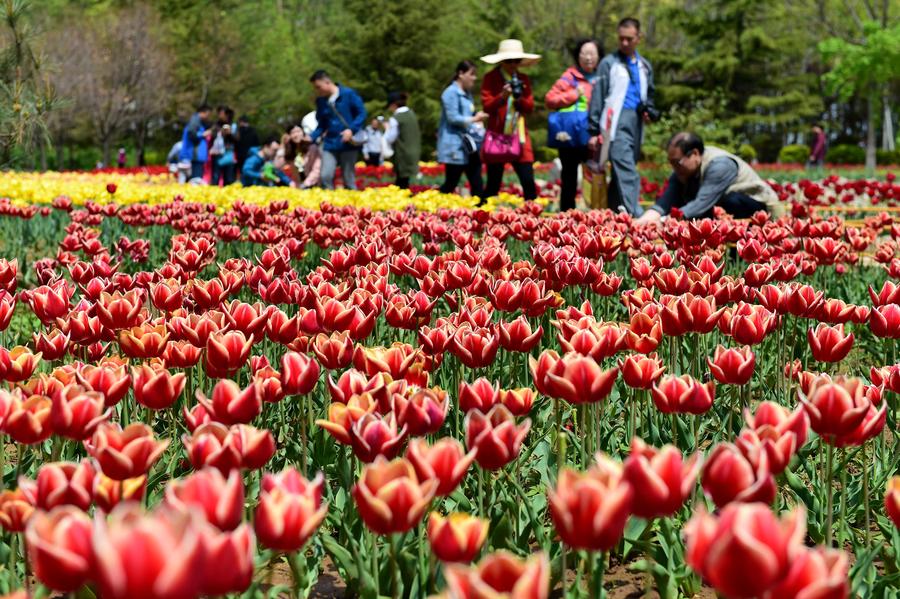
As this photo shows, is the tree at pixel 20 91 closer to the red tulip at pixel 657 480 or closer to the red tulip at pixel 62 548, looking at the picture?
the red tulip at pixel 62 548

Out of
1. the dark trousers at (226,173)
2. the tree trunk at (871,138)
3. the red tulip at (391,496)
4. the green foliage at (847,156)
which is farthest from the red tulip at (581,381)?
the green foliage at (847,156)

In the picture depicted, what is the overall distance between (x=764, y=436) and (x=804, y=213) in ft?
19.4

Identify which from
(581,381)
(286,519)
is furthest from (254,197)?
(286,519)

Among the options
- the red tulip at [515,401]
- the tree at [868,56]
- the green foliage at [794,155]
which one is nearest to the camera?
the red tulip at [515,401]

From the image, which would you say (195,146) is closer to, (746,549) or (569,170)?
(569,170)

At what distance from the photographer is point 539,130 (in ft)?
136

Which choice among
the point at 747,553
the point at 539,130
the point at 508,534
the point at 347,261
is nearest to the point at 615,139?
the point at 347,261

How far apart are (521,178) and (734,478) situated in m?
9.04

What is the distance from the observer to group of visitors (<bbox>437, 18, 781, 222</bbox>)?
7.68 m

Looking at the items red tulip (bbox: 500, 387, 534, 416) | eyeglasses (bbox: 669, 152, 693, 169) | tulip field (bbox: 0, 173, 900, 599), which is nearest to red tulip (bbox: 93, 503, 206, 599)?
tulip field (bbox: 0, 173, 900, 599)

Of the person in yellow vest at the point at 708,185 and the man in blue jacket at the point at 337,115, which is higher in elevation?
the man in blue jacket at the point at 337,115

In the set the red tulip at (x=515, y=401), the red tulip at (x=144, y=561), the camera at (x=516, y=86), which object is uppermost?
the camera at (x=516, y=86)

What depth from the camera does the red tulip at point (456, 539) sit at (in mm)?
1456

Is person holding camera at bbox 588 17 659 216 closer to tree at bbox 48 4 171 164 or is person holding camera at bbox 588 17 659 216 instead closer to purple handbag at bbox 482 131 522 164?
purple handbag at bbox 482 131 522 164
